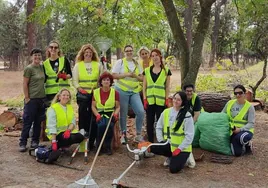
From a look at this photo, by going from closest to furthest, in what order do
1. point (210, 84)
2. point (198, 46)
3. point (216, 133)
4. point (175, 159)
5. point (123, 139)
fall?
point (175, 159), point (216, 133), point (123, 139), point (198, 46), point (210, 84)

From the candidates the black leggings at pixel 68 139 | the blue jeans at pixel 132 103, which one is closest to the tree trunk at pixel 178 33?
the blue jeans at pixel 132 103

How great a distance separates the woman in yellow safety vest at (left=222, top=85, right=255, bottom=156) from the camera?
587cm

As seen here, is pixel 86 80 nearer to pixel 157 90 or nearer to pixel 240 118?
pixel 157 90

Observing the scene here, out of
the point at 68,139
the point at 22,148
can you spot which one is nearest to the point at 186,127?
the point at 68,139

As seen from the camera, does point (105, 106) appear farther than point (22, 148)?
No

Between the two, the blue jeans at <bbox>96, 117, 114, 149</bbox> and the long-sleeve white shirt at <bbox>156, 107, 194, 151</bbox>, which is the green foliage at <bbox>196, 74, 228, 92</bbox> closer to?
the blue jeans at <bbox>96, 117, 114, 149</bbox>

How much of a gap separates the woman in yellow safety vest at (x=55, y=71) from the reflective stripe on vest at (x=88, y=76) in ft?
1.03

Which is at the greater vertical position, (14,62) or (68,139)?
(14,62)

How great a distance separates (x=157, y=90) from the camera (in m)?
5.90

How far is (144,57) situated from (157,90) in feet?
2.48

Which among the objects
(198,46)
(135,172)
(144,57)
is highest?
(198,46)

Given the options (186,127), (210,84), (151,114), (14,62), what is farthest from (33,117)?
(14,62)

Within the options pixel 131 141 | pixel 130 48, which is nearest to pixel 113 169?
pixel 131 141

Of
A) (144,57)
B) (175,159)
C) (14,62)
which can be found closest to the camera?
(175,159)
